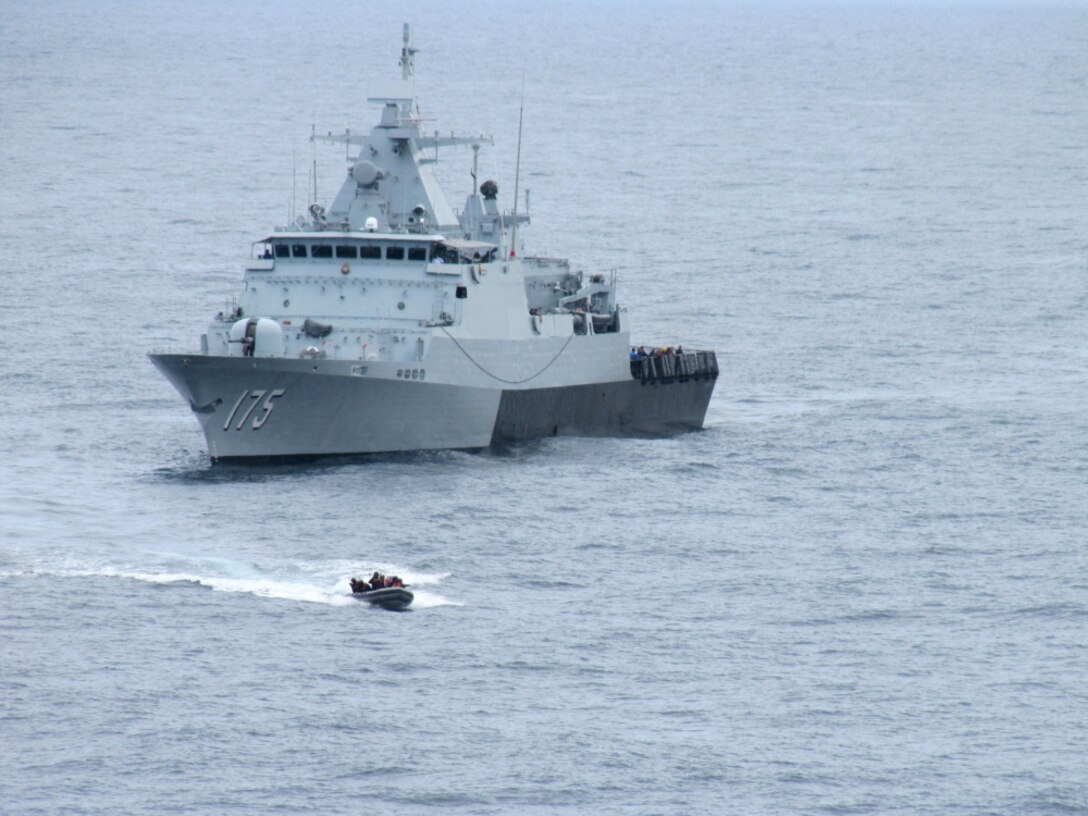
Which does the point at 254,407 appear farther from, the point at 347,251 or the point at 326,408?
the point at 347,251

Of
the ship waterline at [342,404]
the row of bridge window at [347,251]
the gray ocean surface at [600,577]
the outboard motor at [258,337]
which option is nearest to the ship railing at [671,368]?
the gray ocean surface at [600,577]

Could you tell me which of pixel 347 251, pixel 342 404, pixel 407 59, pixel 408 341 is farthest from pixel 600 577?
pixel 407 59

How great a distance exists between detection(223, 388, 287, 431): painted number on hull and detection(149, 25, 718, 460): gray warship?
0.05 m

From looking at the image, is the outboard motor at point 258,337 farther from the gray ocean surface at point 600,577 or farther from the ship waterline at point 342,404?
the gray ocean surface at point 600,577

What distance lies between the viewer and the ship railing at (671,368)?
7294 cm

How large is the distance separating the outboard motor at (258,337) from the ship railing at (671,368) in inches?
579

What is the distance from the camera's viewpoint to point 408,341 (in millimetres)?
62844

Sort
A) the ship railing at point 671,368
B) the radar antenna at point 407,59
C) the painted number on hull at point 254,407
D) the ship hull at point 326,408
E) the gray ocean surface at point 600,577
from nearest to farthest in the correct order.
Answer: the gray ocean surface at point 600,577 → the ship hull at point 326,408 → the painted number on hull at point 254,407 → the radar antenna at point 407,59 → the ship railing at point 671,368

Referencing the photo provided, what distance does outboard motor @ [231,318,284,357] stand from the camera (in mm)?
61562

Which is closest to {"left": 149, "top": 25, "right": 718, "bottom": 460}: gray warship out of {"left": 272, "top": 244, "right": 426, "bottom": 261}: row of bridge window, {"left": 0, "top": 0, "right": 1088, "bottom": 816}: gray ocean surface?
{"left": 272, "top": 244, "right": 426, "bottom": 261}: row of bridge window

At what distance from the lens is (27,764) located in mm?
39250

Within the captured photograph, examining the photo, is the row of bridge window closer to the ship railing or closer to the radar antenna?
the radar antenna

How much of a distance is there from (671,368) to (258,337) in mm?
16299

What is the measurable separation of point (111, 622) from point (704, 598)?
12.4 m
